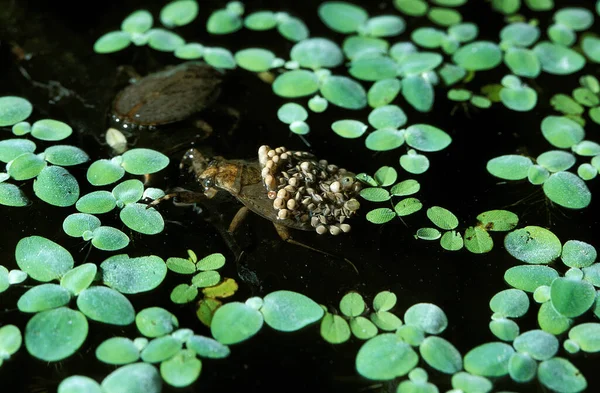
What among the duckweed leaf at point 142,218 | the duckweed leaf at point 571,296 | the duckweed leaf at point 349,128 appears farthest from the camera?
the duckweed leaf at point 349,128

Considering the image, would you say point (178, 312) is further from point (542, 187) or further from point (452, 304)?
point (542, 187)

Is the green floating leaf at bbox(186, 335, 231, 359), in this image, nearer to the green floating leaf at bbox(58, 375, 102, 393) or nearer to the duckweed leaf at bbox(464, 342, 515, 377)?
the green floating leaf at bbox(58, 375, 102, 393)

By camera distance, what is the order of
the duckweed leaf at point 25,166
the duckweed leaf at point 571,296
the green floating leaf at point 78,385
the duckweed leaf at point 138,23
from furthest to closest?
the duckweed leaf at point 138,23, the duckweed leaf at point 25,166, the duckweed leaf at point 571,296, the green floating leaf at point 78,385

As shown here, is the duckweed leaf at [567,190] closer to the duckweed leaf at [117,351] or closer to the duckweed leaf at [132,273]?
the duckweed leaf at [132,273]

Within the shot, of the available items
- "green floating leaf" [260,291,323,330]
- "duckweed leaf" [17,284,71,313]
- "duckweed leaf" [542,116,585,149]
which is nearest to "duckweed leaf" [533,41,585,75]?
"duckweed leaf" [542,116,585,149]

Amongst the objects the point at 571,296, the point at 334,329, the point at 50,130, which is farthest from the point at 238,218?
the point at 571,296

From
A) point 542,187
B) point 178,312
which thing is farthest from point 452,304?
point 178,312

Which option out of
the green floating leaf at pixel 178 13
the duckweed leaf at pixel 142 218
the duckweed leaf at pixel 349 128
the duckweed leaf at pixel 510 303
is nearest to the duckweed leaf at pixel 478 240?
the duckweed leaf at pixel 510 303
